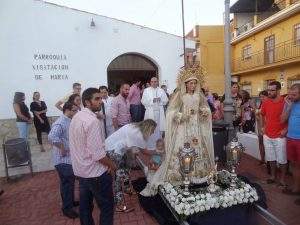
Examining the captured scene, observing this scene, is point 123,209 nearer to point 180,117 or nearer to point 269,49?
point 180,117

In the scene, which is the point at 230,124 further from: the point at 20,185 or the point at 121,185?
the point at 20,185

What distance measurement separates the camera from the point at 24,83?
1178 centimetres

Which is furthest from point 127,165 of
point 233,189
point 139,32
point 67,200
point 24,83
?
point 139,32

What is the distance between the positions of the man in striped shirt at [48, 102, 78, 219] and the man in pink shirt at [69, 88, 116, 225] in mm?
1057

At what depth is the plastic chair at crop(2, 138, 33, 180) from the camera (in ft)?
23.8

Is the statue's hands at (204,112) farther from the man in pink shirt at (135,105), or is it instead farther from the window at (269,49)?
the window at (269,49)

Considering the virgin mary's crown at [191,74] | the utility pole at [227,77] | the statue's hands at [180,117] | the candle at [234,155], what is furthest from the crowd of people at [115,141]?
the candle at [234,155]

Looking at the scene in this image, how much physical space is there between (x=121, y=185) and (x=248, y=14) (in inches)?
1052

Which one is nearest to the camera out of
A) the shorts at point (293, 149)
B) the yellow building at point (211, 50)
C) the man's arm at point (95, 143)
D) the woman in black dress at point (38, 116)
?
the man's arm at point (95, 143)

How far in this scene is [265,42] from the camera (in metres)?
24.5

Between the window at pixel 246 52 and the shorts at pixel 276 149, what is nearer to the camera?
the shorts at pixel 276 149

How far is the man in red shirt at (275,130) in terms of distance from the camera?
18.5ft

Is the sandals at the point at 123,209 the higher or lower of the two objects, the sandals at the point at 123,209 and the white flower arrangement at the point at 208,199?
the lower

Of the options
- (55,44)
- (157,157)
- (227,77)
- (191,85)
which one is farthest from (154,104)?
(55,44)
